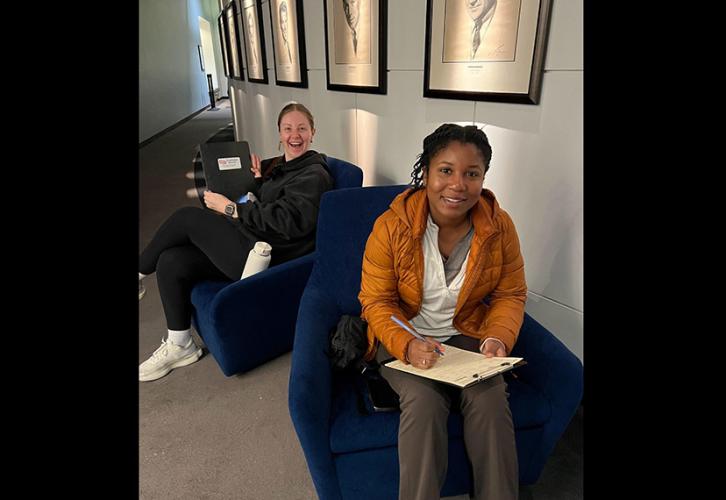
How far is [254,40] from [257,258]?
4274 millimetres

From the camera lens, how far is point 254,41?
17.3ft

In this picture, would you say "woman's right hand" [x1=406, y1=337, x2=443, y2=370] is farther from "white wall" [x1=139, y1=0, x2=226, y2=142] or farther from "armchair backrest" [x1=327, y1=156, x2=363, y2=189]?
"white wall" [x1=139, y1=0, x2=226, y2=142]

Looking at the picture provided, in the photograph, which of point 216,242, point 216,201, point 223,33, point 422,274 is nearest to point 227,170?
point 216,201

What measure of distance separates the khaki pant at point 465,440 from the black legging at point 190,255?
1.30 m

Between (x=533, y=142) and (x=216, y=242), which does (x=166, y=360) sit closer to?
(x=216, y=242)

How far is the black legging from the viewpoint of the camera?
216 centimetres

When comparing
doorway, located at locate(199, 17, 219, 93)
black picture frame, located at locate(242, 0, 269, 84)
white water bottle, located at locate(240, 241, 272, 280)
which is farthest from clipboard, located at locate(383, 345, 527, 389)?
doorway, located at locate(199, 17, 219, 93)

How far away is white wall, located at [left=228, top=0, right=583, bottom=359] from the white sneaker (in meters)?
1.54

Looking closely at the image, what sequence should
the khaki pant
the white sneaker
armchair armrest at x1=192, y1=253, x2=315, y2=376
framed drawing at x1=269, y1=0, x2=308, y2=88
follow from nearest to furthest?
the khaki pant, armchair armrest at x1=192, y1=253, x2=315, y2=376, the white sneaker, framed drawing at x1=269, y1=0, x2=308, y2=88

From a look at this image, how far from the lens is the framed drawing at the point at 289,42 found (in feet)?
11.4

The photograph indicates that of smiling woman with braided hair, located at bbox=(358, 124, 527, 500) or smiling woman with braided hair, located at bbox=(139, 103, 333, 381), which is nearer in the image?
smiling woman with braided hair, located at bbox=(358, 124, 527, 500)
